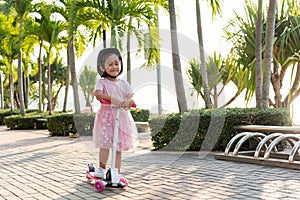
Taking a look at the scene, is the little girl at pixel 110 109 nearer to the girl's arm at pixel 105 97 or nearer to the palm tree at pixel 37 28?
the girl's arm at pixel 105 97

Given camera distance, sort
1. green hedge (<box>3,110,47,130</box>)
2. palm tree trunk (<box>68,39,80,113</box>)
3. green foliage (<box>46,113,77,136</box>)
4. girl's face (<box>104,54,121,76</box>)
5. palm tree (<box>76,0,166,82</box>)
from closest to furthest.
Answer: girl's face (<box>104,54,121,76</box>) → palm tree (<box>76,0,166,82</box>) → palm tree trunk (<box>68,39,80,113</box>) → green foliage (<box>46,113,77,136</box>) → green hedge (<box>3,110,47,130</box>)

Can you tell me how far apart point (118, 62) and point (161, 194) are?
150cm

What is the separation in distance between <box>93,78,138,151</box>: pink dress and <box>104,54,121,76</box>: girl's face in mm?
103

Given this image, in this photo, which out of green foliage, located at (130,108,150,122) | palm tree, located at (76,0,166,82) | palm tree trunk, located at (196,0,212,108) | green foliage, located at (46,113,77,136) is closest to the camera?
palm tree trunk, located at (196,0,212,108)

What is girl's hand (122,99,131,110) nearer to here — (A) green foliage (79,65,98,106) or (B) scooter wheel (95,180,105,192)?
(B) scooter wheel (95,180,105,192)

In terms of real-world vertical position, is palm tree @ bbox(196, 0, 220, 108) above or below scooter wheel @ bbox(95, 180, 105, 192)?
above

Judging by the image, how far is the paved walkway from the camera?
455cm

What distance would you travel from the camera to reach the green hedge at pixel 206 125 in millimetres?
7785

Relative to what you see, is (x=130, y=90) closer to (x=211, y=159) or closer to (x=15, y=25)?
(x=211, y=159)

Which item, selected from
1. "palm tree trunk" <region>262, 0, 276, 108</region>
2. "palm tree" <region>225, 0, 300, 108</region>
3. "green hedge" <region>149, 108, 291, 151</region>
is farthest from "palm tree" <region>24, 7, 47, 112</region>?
"palm tree trunk" <region>262, 0, 276, 108</region>

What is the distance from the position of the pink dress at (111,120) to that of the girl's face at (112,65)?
10 cm

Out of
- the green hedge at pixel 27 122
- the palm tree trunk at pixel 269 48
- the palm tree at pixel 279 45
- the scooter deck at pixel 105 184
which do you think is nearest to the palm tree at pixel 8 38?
the green hedge at pixel 27 122

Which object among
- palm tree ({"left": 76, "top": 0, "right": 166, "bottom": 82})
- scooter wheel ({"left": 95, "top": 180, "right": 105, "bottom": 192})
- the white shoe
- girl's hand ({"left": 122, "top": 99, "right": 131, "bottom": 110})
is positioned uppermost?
palm tree ({"left": 76, "top": 0, "right": 166, "bottom": 82})

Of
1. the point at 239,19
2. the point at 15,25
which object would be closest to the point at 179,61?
the point at 239,19
